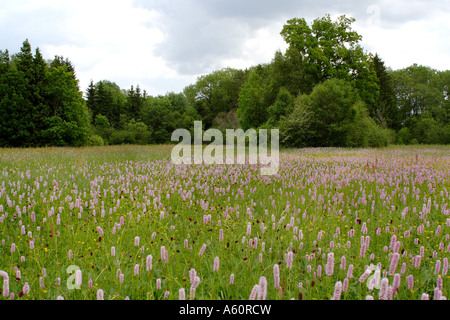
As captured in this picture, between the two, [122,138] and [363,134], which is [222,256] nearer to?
[363,134]

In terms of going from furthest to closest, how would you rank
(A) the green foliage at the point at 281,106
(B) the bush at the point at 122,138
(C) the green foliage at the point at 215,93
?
1. (C) the green foliage at the point at 215,93
2. (B) the bush at the point at 122,138
3. (A) the green foliage at the point at 281,106

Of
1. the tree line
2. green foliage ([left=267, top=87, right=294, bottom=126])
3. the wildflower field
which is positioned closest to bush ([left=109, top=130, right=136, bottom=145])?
the tree line

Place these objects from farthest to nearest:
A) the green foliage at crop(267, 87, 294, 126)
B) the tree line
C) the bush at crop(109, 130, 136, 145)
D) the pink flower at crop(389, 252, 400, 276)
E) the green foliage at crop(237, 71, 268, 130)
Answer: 1. the bush at crop(109, 130, 136, 145)
2. the green foliage at crop(237, 71, 268, 130)
3. the green foliage at crop(267, 87, 294, 126)
4. the tree line
5. the pink flower at crop(389, 252, 400, 276)

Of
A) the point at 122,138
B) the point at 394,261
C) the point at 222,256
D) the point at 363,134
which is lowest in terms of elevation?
the point at 222,256

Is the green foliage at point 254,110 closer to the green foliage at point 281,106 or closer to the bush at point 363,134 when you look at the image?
the green foliage at point 281,106

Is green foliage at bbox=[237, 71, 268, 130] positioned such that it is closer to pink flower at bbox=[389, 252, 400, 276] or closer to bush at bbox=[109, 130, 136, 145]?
bush at bbox=[109, 130, 136, 145]

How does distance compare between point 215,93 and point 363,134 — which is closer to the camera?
point 363,134

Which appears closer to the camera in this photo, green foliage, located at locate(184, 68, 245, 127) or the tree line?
the tree line

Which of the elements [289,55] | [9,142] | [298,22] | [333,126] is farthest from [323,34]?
[9,142]

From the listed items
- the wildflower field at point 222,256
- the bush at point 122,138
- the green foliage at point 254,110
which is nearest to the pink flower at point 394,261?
the wildflower field at point 222,256

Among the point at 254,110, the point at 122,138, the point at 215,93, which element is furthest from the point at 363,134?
the point at 215,93

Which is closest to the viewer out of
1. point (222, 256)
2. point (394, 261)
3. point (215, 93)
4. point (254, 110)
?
point (394, 261)

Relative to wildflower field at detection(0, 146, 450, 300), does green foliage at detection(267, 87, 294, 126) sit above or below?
above

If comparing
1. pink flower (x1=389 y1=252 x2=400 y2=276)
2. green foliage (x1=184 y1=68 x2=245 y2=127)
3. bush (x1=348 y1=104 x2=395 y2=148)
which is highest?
green foliage (x1=184 y1=68 x2=245 y2=127)
